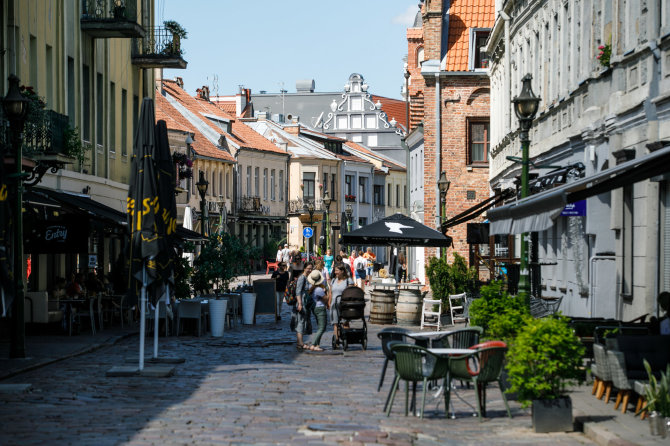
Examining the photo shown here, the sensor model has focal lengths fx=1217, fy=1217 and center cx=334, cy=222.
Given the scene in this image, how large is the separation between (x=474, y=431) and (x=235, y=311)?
17918 mm

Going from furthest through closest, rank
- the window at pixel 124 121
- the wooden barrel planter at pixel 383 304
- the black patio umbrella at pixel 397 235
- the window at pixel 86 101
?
the window at pixel 124 121 < the window at pixel 86 101 < the black patio umbrella at pixel 397 235 < the wooden barrel planter at pixel 383 304

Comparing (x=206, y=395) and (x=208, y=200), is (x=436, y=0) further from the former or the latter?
(x=206, y=395)

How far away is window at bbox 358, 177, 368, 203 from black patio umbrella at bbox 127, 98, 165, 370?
84894 mm

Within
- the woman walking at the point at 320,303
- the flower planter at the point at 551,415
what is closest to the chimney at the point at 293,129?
the woman walking at the point at 320,303

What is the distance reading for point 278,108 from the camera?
12319 cm

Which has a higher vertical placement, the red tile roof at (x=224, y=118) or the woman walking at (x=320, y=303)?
the red tile roof at (x=224, y=118)

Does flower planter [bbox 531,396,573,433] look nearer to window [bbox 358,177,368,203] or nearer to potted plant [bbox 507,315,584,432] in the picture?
potted plant [bbox 507,315,584,432]

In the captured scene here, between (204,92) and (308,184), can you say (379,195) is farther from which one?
(204,92)

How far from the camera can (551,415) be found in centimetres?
1206

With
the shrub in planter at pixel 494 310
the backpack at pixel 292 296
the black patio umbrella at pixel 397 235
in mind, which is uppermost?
the black patio umbrella at pixel 397 235

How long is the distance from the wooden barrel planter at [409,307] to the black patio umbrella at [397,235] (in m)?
1.55

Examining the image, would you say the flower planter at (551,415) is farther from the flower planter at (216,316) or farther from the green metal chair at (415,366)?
the flower planter at (216,316)

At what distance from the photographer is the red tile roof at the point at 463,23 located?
48.0m

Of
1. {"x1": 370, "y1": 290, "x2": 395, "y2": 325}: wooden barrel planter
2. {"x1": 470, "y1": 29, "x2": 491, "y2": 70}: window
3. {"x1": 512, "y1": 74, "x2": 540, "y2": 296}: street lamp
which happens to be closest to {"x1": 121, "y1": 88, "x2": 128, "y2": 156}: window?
{"x1": 370, "y1": 290, "x2": 395, "y2": 325}: wooden barrel planter
